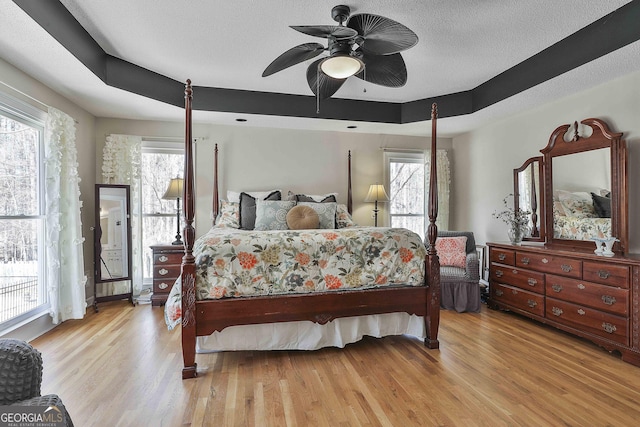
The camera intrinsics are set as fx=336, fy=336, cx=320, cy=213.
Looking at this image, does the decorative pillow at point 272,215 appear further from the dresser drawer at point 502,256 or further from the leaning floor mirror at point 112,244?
the dresser drawer at point 502,256

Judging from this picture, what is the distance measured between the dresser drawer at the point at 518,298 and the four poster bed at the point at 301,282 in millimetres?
1215

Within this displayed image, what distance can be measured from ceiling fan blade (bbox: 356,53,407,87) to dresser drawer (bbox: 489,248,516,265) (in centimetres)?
215

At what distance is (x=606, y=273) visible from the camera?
8.41ft

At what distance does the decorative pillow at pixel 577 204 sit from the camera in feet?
10.2

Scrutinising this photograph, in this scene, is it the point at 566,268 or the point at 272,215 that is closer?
the point at 566,268

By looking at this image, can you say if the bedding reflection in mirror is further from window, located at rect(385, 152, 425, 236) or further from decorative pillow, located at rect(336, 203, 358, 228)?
decorative pillow, located at rect(336, 203, 358, 228)

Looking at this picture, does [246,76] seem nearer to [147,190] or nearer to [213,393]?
[147,190]

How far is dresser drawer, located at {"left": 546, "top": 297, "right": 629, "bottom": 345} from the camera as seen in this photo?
2.46m

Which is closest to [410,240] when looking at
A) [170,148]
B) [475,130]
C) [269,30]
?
[269,30]

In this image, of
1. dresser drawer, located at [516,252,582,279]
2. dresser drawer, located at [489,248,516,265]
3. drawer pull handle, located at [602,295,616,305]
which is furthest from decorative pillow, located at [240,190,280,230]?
drawer pull handle, located at [602,295,616,305]

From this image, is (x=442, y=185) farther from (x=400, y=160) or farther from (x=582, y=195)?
(x=582, y=195)

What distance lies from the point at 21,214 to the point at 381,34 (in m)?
3.22

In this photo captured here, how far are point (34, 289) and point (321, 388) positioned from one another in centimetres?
278

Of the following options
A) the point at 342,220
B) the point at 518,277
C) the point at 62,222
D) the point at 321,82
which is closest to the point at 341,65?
the point at 321,82
